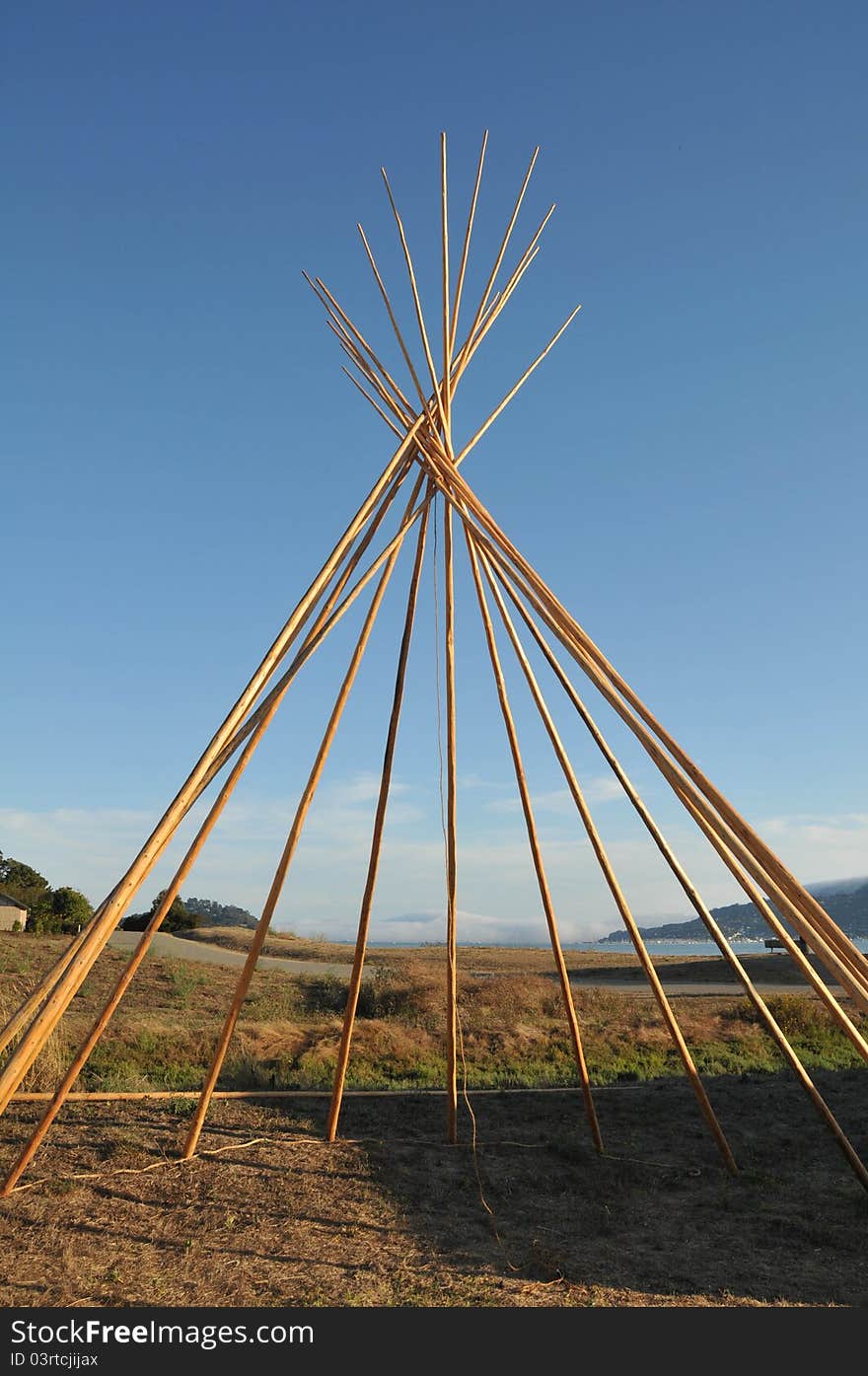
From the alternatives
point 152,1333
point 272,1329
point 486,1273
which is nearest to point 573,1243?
point 486,1273

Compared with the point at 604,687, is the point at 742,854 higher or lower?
lower

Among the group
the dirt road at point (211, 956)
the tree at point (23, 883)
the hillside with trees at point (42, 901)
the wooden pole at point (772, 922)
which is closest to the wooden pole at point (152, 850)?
the wooden pole at point (772, 922)

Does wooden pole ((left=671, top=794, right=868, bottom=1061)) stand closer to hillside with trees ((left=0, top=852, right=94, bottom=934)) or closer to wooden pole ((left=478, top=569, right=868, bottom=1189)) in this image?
wooden pole ((left=478, top=569, right=868, bottom=1189))

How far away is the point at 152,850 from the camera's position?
4262 millimetres

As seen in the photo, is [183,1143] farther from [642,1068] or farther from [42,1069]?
[642,1068]

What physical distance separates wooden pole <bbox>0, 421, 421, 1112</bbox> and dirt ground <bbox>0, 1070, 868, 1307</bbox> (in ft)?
2.77

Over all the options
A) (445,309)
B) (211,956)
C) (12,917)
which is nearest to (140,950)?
(445,309)

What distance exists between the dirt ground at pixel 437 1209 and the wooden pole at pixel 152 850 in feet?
2.77

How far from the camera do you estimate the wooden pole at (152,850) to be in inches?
150

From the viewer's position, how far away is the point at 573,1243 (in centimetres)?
444

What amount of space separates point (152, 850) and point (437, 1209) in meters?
2.52

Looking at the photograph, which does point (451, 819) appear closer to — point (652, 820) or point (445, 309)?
point (652, 820)

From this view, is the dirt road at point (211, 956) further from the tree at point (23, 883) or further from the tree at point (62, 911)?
the tree at point (23, 883)

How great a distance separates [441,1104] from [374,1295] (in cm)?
328
